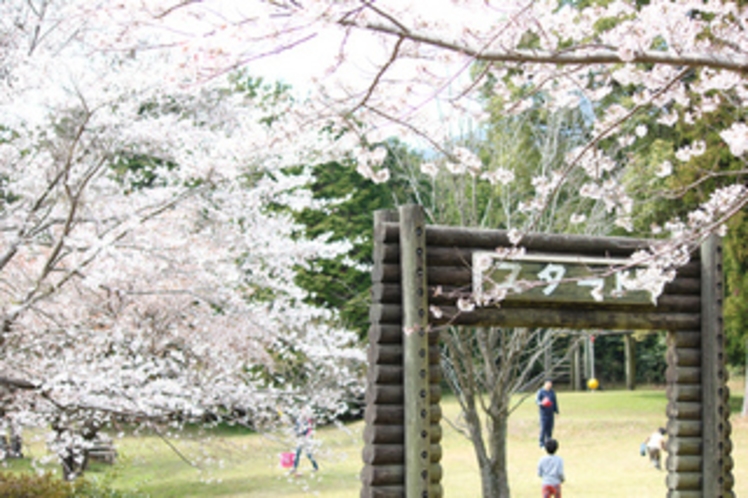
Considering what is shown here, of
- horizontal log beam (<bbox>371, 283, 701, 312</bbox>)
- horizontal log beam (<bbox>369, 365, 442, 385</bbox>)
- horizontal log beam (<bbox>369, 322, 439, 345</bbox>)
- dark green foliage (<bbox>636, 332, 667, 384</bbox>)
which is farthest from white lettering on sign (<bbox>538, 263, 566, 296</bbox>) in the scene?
dark green foliage (<bbox>636, 332, 667, 384</bbox>)

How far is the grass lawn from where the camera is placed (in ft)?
37.2

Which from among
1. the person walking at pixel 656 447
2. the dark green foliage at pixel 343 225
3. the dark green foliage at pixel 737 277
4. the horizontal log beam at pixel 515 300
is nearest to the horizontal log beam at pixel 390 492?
the horizontal log beam at pixel 515 300

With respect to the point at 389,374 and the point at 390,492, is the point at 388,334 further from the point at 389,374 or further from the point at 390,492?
the point at 390,492

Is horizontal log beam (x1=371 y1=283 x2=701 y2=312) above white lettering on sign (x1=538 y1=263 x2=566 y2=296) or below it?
below

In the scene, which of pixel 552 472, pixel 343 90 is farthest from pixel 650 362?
pixel 343 90

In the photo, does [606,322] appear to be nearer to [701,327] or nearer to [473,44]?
[701,327]

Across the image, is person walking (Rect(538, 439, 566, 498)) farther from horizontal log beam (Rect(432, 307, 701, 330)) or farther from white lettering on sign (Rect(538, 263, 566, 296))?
white lettering on sign (Rect(538, 263, 566, 296))

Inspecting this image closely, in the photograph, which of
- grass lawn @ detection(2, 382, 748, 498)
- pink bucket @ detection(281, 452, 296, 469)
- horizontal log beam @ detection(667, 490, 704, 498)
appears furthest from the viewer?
pink bucket @ detection(281, 452, 296, 469)

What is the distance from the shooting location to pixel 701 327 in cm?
678

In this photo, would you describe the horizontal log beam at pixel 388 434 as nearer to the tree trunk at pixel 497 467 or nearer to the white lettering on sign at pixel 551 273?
the white lettering on sign at pixel 551 273

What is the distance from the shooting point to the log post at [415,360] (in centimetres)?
567

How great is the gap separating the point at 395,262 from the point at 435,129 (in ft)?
5.38

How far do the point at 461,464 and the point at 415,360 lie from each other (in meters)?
8.96

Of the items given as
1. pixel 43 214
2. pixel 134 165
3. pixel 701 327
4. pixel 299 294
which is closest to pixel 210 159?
pixel 43 214
